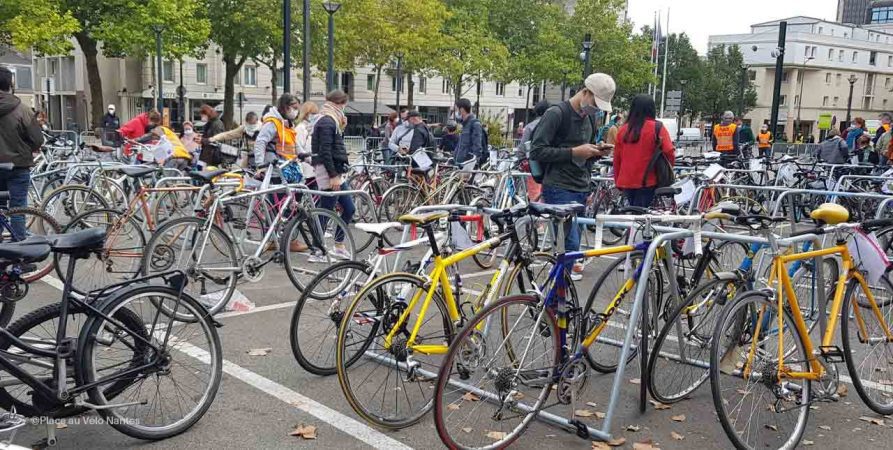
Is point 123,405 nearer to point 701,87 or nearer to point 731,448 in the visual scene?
point 731,448

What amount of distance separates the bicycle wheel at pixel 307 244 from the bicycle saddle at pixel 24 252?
3.32 meters

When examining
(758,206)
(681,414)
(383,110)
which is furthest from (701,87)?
(681,414)

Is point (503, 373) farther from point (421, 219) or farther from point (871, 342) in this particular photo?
point (871, 342)

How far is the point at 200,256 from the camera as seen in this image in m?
6.36

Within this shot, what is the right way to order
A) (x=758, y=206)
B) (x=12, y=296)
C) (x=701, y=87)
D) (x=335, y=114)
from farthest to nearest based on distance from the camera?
(x=701, y=87)
(x=758, y=206)
(x=335, y=114)
(x=12, y=296)

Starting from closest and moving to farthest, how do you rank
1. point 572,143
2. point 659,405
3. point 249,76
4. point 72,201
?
point 659,405 → point 572,143 → point 72,201 → point 249,76

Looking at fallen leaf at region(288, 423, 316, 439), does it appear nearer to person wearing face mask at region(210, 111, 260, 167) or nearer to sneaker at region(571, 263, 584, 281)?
sneaker at region(571, 263, 584, 281)

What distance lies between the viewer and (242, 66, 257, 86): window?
56.2m

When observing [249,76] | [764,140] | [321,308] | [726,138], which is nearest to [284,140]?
[321,308]

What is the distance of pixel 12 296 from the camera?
16.7 feet

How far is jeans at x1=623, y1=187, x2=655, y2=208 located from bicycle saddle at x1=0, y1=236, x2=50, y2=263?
17.7 feet

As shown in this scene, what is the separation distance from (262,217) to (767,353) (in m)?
4.71

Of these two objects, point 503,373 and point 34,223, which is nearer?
point 503,373

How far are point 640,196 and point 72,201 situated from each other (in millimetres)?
→ 6057
